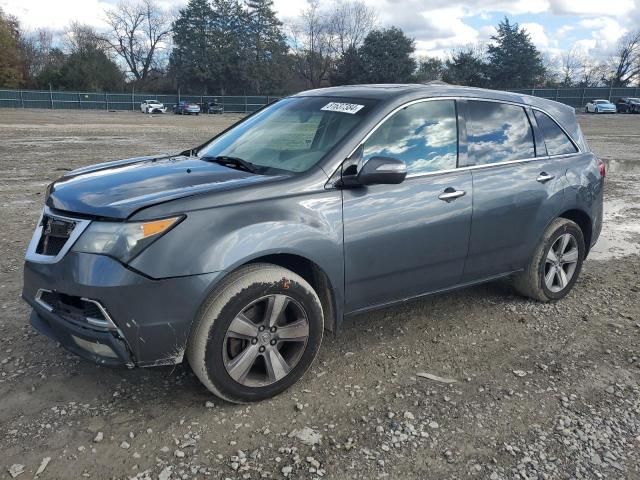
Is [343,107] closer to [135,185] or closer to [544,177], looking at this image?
[135,185]

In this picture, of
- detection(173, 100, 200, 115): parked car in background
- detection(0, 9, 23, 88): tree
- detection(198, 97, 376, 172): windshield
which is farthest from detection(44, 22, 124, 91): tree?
detection(198, 97, 376, 172): windshield

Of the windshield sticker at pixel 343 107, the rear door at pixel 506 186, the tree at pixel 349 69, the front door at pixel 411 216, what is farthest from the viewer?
the tree at pixel 349 69

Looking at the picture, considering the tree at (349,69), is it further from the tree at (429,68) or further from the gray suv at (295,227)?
the gray suv at (295,227)

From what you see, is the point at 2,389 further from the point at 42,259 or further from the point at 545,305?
the point at 545,305

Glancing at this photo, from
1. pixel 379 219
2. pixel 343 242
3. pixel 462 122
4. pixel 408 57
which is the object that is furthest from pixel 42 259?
pixel 408 57

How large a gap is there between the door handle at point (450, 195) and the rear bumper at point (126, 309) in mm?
1683

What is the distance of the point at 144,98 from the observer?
211 feet

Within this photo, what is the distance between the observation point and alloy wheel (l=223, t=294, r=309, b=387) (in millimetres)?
3104

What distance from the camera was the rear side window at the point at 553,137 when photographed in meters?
4.62

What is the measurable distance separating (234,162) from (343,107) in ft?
2.76

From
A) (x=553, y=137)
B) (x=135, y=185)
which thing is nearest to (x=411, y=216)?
(x=135, y=185)

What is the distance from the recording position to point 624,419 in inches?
126

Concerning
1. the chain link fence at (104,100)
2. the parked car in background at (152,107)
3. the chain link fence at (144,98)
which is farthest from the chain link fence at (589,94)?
the parked car in background at (152,107)

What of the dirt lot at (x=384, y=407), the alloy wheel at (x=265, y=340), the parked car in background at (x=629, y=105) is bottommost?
the dirt lot at (x=384, y=407)
